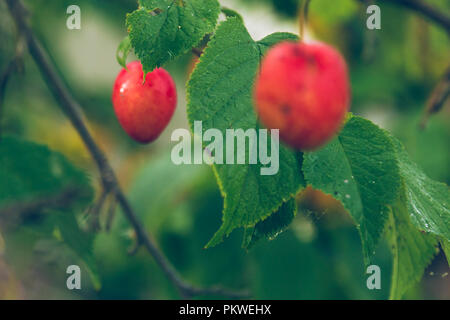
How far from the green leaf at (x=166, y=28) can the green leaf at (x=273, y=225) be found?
0.27 meters

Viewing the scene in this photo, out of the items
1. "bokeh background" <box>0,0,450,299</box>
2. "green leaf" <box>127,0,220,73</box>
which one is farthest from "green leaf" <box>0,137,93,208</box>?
"green leaf" <box>127,0,220,73</box>

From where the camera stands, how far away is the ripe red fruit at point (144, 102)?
892 mm

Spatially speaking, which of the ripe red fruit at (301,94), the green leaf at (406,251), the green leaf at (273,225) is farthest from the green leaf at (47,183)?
the ripe red fruit at (301,94)

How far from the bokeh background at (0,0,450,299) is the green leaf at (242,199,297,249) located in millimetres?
687

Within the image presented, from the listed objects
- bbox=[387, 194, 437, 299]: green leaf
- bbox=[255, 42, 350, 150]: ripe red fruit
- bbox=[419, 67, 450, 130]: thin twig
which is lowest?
bbox=[387, 194, 437, 299]: green leaf

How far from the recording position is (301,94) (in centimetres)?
57

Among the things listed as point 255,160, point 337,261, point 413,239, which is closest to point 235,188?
point 255,160

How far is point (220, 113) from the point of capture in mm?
745

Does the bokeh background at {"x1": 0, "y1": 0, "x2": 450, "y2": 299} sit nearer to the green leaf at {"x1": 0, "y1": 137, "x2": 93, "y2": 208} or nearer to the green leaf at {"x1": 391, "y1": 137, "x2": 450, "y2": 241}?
the green leaf at {"x1": 0, "y1": 137, "x2": 93, "y2": 208}

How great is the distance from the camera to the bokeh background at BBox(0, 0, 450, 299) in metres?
1.75

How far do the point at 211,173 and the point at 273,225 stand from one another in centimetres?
102

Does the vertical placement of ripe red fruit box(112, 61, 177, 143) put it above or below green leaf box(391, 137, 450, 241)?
above

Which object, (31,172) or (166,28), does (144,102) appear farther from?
(31,172)

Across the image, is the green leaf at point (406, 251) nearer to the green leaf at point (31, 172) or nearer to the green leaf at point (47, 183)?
the green leaf at point (47, 183)
